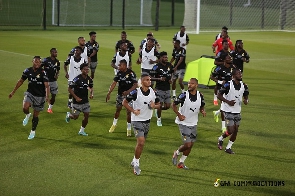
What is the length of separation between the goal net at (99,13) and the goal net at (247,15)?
785 centimetres

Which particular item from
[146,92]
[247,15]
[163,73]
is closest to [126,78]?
[163,73]

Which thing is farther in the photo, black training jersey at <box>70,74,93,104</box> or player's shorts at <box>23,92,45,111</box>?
black training jersey at <box>70,74,93,104</box>

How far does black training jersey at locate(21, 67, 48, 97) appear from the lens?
16906mm

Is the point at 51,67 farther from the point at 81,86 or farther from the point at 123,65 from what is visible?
the point at 123,65

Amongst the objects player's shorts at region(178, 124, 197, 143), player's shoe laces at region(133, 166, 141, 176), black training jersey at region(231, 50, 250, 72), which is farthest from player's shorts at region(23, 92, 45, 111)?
black training jersey at region(231, 50, 250, 72)

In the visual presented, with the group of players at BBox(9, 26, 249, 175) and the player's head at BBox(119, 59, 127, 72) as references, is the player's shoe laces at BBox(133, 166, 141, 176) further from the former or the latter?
the player's head at BBox(119, 59, 127, 72)

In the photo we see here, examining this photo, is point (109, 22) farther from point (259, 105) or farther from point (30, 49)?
point (259, 105)

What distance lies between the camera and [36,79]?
1694 cm

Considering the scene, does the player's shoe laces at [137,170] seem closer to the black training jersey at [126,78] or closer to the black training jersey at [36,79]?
the black training jersey at [126,78]

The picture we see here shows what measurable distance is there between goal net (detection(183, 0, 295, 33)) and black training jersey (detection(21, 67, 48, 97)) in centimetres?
3898

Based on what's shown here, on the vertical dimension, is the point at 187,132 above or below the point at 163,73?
below

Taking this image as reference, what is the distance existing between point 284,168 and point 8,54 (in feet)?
82.3

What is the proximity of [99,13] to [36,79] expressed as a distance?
1984 inches

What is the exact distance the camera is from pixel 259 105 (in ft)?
76.0
